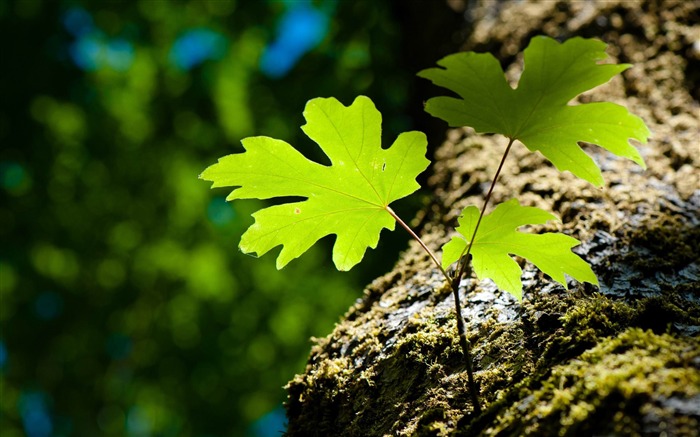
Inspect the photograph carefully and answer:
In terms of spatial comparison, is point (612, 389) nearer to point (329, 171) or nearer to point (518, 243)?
point (518, 243)

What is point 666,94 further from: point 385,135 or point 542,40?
point 385,135

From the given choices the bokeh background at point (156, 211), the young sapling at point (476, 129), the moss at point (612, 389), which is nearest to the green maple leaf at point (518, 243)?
the young sapling at point (476, 129)

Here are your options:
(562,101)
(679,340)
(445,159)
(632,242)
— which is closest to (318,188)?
(562,101)

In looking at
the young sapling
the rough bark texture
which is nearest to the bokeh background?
the rough bark texture

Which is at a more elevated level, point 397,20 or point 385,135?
point 397,20

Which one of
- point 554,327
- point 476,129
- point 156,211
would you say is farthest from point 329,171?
point 156,211

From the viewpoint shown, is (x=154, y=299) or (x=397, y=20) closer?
(x=397, y=20)

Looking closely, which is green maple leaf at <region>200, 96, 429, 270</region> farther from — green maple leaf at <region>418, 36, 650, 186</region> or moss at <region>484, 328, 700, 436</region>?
moss at <region>484, 328, 700, 436</region>
